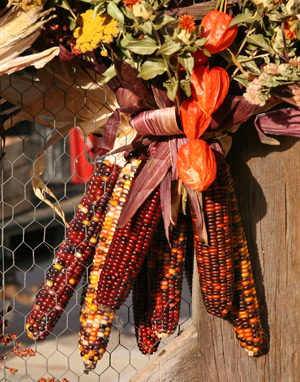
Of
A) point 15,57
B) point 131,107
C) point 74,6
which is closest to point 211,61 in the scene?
point 131,107

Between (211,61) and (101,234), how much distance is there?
0.47 meters

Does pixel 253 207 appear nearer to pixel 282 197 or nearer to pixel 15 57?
pixel 282 197

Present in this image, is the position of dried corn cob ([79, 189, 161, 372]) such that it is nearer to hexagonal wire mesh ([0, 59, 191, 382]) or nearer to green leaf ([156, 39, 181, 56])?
hexagonal wire mesh ([0, 59, 191, 382])

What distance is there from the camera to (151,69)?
1173 millimetres

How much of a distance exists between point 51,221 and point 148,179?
0.37 metres

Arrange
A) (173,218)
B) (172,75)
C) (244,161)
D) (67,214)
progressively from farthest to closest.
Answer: (67,214), (244,161), (173,218), (172,75)

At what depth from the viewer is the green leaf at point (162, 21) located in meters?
1.12

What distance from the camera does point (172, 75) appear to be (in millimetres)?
1198

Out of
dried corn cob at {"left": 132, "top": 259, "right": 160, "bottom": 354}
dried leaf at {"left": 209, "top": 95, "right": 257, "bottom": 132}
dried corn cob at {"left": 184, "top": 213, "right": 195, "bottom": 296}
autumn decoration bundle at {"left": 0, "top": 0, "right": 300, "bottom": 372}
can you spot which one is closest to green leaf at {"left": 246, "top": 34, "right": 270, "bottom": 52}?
autumn decoration bundle at {"left": 0, "top": 0, "right": 300, "bottom": 372}

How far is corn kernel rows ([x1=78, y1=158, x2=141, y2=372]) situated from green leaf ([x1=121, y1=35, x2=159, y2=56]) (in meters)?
0.30

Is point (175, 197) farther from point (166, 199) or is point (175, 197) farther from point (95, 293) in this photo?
point (95, 293)

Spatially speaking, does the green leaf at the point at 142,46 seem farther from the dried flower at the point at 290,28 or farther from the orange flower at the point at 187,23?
the dried flower at the point at 290,28

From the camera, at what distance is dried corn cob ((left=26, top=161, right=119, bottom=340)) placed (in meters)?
1.43

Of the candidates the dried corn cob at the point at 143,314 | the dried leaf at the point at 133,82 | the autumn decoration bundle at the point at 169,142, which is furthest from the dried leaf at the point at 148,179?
the dried corn cob at the point at 143,314
